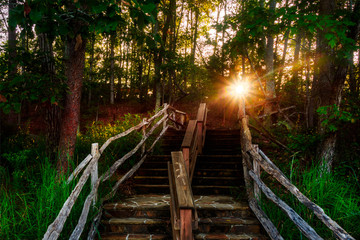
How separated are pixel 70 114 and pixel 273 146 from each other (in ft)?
20.1

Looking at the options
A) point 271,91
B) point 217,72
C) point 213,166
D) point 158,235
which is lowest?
point 158,235

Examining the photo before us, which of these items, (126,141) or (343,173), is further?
(126,141)

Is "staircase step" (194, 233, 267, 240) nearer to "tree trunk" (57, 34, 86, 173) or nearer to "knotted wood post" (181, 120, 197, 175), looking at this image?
"knotted wood post" (181, 120, 197, 175)

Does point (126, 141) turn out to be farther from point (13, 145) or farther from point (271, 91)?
point (271, 91)

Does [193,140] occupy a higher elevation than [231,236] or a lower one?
higher

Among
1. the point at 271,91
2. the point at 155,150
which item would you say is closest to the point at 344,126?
the point at 155,150

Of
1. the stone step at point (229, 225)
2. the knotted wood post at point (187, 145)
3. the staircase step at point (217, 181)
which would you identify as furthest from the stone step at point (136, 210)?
the staircase step at point (217, 181)

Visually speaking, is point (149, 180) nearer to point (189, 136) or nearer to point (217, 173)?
point (189, 136)

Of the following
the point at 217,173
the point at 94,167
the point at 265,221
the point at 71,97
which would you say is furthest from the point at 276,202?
the point at 71,97

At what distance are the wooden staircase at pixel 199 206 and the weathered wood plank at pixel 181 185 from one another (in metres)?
1.52

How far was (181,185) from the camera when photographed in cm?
250

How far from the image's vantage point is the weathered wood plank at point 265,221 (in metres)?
3.24

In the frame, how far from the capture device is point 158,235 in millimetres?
3646

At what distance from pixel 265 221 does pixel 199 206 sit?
118cm
